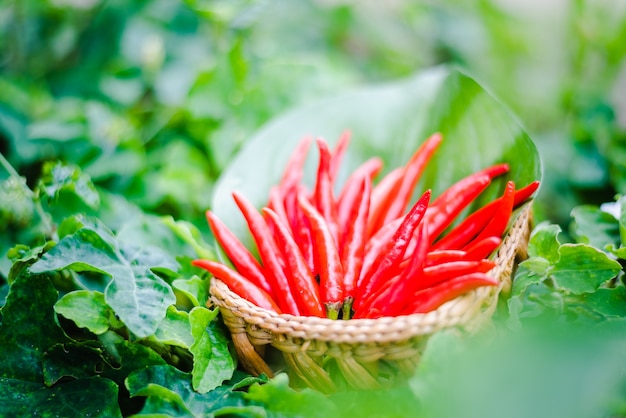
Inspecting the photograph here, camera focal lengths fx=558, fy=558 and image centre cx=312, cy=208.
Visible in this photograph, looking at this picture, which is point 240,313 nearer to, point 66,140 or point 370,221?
point 370,221

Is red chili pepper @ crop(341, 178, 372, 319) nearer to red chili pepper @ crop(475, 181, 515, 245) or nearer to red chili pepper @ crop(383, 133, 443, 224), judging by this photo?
red chili pepper @ crop(383, 133, 443, 224)

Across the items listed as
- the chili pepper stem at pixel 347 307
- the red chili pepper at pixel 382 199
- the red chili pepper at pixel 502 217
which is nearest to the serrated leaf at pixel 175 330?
the chili pepper stem at pixel 347 307

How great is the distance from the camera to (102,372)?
0.82 m

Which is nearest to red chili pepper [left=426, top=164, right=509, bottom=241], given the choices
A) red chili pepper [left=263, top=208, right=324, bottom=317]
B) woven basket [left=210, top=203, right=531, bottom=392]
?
woven basket [left=210, top=203, right=531, bottom=392]

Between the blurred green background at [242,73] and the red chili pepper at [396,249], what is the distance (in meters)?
0.50

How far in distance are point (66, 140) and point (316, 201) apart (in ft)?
2.29

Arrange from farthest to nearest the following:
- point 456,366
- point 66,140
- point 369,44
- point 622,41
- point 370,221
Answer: point 369,44, point 622,41, point 66,140, point 370,221, point 456,366

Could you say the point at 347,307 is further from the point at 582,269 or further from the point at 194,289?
the point at 582,269

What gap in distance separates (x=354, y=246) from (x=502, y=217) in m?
0.23

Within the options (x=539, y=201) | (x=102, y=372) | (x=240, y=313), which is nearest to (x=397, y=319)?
(x=240, y=313)

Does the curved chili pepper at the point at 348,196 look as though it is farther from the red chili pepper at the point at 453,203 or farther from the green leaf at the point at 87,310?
the green leaf at the point at 87,310

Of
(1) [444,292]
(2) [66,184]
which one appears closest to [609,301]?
(1) [444,292]

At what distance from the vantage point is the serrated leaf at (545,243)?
816 mm

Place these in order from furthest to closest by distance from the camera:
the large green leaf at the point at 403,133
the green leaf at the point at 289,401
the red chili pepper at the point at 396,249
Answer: the large green leaf at the point at 403,133
the red chili pepper at the point at 396,249
the green leaf at the point at 289,401
